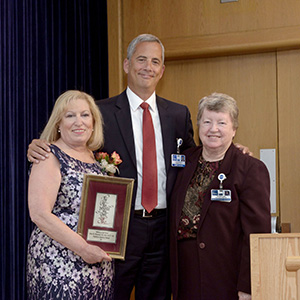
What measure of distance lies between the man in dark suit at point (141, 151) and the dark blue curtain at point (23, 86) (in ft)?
1.81

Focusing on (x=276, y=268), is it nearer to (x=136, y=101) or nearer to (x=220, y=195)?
(x=220, y=195)

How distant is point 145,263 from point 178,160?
2.09 ft

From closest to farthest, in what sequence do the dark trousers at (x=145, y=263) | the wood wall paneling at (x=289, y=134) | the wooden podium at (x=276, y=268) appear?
the wooden podium at (x=276, y=268), the dark trousers at (x=145, y=263), the wood wall paneling at (x=289, y=134)

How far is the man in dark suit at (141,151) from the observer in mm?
2744

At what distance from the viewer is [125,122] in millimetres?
2896

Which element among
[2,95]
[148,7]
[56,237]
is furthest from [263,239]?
[148,7]

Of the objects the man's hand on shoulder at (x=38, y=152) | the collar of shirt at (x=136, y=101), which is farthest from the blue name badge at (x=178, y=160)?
the man's hand on shoulder at (x=38, y=152)

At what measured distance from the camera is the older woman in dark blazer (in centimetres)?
243

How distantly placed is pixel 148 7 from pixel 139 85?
134 cm

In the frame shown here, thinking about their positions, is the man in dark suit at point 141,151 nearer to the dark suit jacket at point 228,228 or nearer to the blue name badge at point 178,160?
the blue name badge at point 178,160

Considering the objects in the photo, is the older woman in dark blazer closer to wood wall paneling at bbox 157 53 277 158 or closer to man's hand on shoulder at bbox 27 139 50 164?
man's hand on shoulder at bbox 27 139 50 164

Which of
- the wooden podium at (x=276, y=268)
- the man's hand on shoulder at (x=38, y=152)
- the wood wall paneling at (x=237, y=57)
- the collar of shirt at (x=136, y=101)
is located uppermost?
the wood wall paneling at (x=237, y=57)

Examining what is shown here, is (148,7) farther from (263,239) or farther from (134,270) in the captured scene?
(263,239)

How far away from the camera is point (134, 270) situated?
9.07 feet
